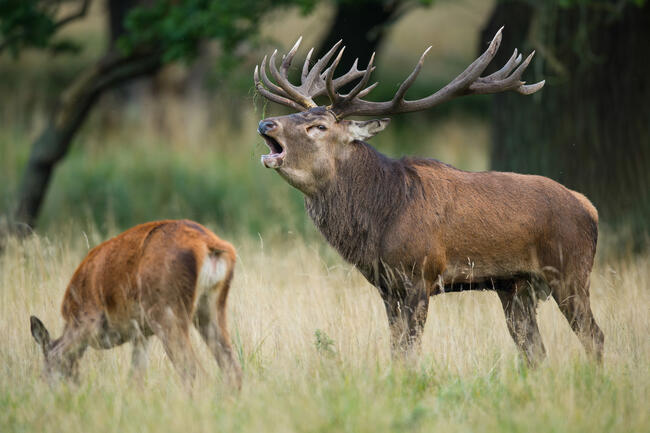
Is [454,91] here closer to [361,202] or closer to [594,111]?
[361,202]

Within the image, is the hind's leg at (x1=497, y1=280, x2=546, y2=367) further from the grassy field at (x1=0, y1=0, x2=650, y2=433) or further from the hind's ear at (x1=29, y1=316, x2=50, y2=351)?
the hind's ear at (x1=29, y1=316, x2=50, y2=351)

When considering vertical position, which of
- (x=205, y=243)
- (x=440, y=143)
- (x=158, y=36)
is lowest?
(x=440, y=143)

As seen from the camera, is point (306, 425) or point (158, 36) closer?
point (306, 425)

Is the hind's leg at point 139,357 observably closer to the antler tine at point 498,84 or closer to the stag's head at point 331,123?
the stag's head at point 331,123

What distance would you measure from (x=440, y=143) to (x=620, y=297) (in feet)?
36.7

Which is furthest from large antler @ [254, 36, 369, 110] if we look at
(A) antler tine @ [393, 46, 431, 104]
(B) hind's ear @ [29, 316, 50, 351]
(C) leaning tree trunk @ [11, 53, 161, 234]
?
(C) leaning tree trunk @ [11, 53, 161, 234]

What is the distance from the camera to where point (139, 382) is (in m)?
5.10

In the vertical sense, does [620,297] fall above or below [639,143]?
below

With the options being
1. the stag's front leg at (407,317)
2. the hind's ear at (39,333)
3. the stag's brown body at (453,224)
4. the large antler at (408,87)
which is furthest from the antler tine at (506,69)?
the hind's ear at (39,333)

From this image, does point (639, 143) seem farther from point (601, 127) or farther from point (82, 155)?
point (82, 155)

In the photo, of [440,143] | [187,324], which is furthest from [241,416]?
[440,143]

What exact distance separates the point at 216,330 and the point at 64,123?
265 inches

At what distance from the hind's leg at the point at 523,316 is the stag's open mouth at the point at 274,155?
5.98 ft

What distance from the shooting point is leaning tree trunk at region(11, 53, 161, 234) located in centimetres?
1104
